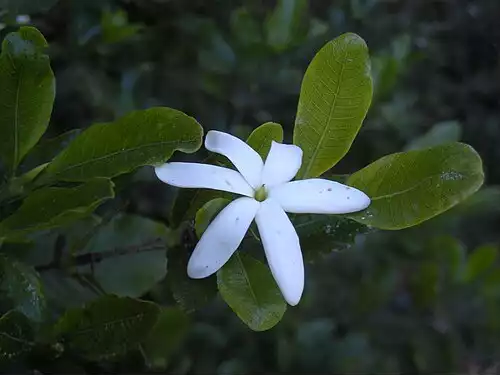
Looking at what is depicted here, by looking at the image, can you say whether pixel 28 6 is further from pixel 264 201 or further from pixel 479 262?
pixel 479 262

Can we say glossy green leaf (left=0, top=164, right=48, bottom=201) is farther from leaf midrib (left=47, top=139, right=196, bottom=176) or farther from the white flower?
the white flower

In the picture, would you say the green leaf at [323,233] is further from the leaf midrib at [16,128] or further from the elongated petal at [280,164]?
the leaf midrib at [16,128]

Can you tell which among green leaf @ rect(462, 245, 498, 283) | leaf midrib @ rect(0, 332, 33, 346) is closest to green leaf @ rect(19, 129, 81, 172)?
leaf midrib @ rect(0, 332, 33, 346)

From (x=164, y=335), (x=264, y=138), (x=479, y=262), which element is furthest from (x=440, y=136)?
(x=264, y=138)

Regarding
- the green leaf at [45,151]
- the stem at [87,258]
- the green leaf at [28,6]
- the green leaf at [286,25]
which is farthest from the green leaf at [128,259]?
the green leaf at [286,25]

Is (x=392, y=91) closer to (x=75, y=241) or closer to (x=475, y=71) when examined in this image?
(x=475, y=71)

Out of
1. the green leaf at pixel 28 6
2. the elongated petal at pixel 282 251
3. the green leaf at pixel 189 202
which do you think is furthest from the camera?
the green leaf at pixel 28 6
